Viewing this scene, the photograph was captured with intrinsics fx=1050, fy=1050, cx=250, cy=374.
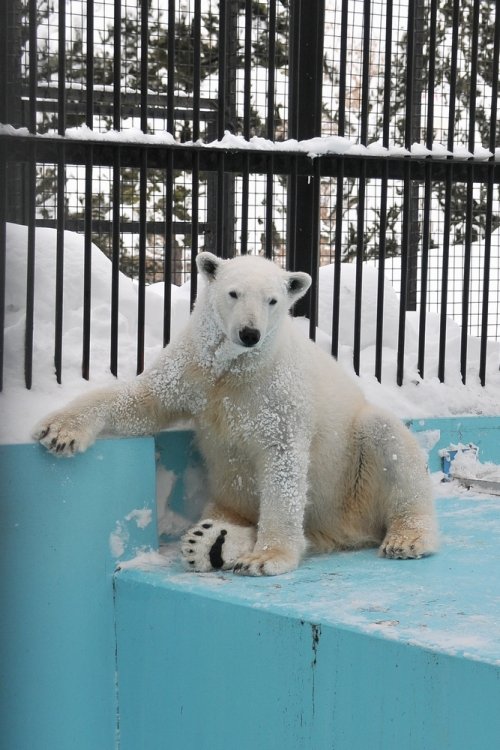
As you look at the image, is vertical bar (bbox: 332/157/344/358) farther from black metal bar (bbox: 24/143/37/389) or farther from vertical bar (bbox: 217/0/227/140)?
black metal bar (bbox: 24/143/37/389)

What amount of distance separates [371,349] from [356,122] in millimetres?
2410

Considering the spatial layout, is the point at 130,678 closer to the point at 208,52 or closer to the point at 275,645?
the point at 275,645

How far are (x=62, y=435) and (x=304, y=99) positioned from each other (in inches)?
89.6

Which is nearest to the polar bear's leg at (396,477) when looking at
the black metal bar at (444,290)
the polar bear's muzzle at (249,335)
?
the polar bear's muzzle at (249,335)

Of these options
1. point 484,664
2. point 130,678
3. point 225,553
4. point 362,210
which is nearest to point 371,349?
point 362,210

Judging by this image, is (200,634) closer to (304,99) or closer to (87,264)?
(87,264)

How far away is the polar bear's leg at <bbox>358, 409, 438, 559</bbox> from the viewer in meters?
4.14

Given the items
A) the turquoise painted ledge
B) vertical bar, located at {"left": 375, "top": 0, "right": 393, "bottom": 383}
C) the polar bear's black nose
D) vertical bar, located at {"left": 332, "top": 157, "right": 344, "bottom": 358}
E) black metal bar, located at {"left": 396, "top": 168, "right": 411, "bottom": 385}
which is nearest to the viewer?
the turquoise painted ledge

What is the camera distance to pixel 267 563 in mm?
3732

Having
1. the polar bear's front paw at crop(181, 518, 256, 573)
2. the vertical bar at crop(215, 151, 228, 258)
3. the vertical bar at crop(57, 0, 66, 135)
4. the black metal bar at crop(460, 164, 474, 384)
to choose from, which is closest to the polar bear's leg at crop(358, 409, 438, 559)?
the polar bear's front paw at crop(181, 518, 256, 573)

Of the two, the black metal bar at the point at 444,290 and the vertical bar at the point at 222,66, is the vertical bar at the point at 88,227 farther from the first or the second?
the black metal bar at the point at 444,290

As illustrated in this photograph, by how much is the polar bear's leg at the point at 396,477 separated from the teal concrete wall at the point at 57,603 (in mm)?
1056

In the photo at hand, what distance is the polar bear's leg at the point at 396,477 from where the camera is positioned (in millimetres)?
4145

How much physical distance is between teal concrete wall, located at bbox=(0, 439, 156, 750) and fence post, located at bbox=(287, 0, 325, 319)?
1.71m
